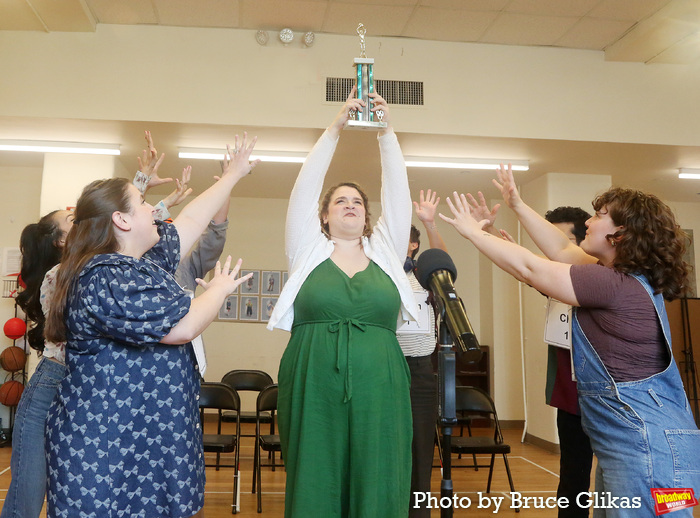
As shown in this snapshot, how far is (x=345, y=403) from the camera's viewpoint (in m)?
1.79

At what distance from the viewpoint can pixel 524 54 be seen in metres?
5.18

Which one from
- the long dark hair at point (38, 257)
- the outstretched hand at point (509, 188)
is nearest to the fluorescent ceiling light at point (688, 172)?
the outstretched hand at point (509, 188)

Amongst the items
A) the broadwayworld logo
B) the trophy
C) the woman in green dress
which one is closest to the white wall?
the trophy

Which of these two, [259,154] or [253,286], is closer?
[259,154]

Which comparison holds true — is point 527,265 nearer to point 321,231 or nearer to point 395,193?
point 395,193

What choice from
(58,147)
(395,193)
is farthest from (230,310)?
(395,193)

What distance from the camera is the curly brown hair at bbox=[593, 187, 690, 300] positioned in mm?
1673

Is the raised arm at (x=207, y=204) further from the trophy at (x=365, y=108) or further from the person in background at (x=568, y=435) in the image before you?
the person in background at (x=568, y=435)

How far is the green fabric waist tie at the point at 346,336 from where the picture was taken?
1.79 metres

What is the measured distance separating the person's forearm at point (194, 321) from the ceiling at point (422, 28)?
11.6 feet

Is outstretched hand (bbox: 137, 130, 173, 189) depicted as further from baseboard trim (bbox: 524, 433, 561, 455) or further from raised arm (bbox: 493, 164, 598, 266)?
baseboard trim (bbox: 524, 433, 561, 455)

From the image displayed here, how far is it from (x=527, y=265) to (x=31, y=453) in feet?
6.03

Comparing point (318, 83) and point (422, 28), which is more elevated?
point (422, 28)

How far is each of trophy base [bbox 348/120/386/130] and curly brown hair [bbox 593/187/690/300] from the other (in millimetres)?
896
